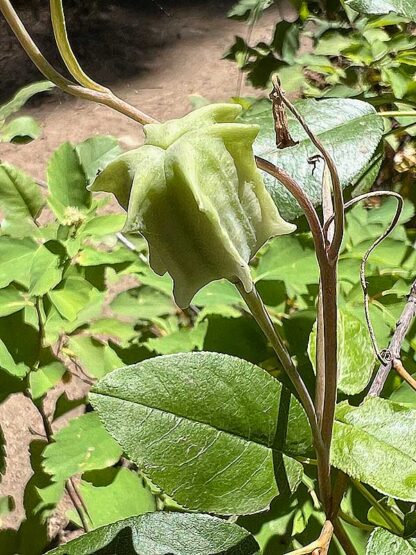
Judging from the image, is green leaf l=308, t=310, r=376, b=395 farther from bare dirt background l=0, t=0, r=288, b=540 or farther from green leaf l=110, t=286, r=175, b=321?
bare dirt background l=0, t=0, r=288, b=540

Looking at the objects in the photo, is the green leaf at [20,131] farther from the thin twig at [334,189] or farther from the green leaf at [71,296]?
the thin twig at [334,189]

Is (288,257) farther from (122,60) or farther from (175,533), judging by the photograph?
(122,60)

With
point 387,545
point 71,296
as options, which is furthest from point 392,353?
Answer: point 71,296

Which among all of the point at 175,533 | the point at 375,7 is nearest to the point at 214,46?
the point at 375,7

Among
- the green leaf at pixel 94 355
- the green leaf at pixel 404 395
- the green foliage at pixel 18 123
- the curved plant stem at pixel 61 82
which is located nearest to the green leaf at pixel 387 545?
the green leaf at pixel 404 395

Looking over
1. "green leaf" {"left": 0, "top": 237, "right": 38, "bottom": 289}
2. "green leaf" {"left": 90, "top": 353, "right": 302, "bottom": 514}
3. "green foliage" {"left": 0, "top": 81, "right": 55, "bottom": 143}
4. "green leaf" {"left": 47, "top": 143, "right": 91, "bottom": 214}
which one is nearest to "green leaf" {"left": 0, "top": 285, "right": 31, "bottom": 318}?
"green leaf" {"left": 0, "top": 237, "right": 38, "bottom": 289}

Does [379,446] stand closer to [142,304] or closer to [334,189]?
[334,189]
